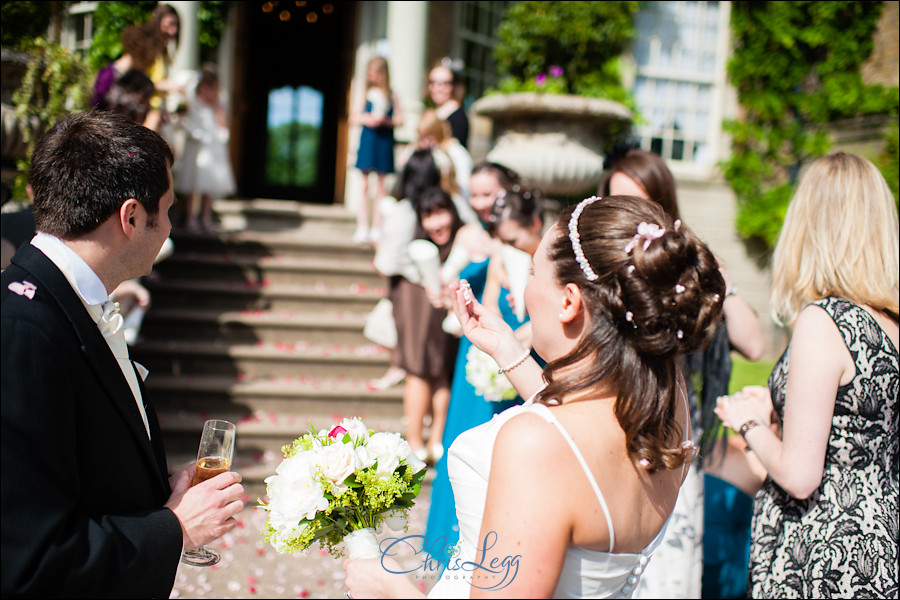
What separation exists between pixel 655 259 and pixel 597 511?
1.73 feet

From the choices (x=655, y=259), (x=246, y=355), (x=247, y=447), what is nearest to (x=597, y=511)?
(x=655, y=259)

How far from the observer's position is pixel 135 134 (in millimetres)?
1629

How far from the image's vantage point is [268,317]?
6504mm

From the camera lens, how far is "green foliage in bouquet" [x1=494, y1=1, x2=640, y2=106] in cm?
963

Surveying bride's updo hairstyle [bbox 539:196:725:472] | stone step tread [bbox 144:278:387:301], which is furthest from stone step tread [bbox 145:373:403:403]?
bride's updo hairstyle [bbox 539:196:725:472]

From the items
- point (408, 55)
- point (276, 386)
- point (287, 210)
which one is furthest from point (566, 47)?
point (276, 386)

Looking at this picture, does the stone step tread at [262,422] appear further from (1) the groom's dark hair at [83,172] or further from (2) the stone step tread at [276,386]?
(1) the groom's dark hair at [83,172]

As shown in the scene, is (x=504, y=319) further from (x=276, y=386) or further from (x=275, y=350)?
(x=275, y=350)

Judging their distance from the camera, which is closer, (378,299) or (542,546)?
(542,546)

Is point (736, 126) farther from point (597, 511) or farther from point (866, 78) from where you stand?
point (597, 511)

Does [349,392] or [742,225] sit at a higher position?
[742,225]

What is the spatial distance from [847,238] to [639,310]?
1.38m

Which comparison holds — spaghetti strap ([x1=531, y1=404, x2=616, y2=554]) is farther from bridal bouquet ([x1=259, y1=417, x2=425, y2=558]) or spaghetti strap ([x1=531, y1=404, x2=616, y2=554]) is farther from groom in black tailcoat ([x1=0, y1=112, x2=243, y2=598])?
groom in black tailcoat ([x1=0, y1=112, x2=243, y2=598])

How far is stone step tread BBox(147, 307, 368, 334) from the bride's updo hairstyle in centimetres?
518
